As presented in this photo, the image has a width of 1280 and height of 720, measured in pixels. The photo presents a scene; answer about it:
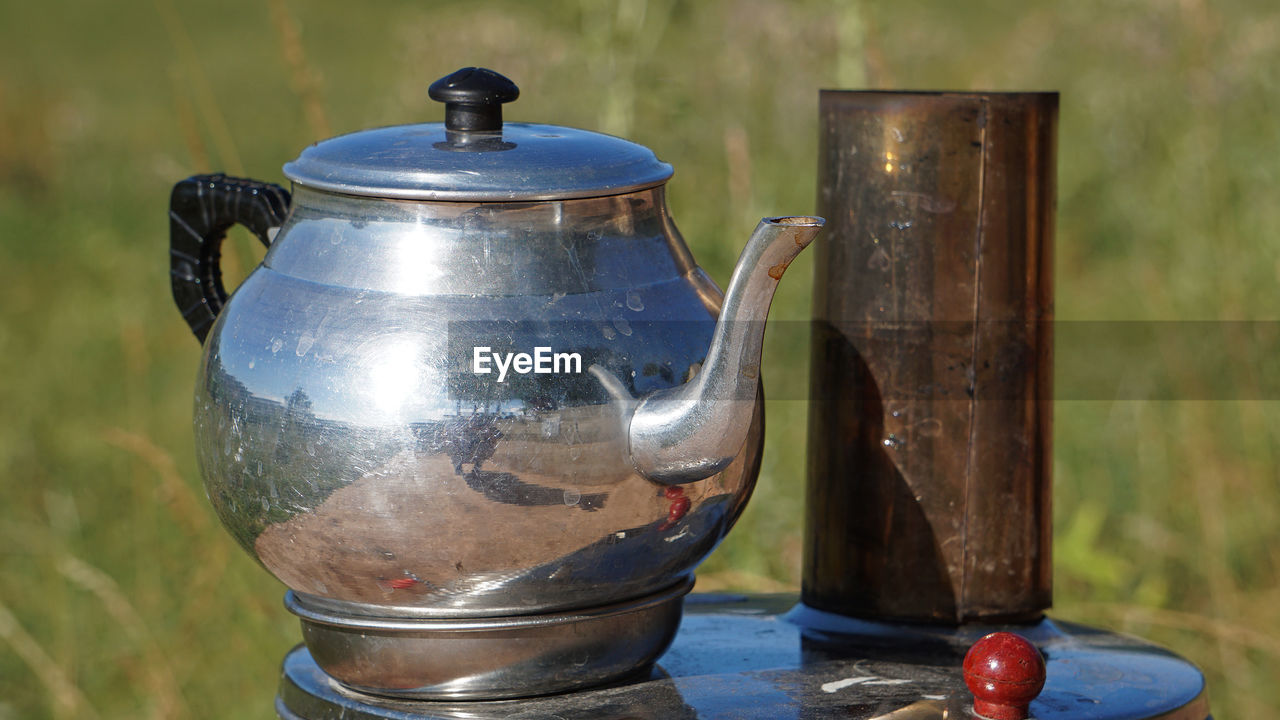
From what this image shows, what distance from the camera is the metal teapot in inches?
51.1

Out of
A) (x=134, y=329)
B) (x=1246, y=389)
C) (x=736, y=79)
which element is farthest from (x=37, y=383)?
(x=1246, y=389)

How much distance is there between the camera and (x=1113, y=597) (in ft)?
10.1

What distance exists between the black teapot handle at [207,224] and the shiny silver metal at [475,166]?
0.14 meters

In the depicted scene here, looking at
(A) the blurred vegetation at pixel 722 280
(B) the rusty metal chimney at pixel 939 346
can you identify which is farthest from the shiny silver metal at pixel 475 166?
(A) the blurred vegetation at pixel 722 280

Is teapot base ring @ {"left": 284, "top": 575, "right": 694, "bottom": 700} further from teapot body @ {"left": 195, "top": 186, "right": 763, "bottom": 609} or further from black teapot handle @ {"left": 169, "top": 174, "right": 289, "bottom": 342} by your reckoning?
black teapot handle @ {"left": 169, "top": 174, "right": 289, "bottom": 342}

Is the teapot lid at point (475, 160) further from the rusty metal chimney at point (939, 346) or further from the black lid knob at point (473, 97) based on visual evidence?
the rusty metal chimney at point (939, 346)

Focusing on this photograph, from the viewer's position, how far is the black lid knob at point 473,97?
1.40 m

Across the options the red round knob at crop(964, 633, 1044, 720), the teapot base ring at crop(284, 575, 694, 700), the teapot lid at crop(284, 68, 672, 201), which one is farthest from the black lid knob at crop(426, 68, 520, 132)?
the red round knob at crop(964, 633, 1044, 720)

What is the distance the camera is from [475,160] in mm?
1346

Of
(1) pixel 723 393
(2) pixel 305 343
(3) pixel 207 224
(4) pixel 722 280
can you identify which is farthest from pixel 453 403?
(4) pixel 722 280

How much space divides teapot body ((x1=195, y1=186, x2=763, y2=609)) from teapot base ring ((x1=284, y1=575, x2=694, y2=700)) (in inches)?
0.7

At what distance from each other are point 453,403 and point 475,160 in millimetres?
242

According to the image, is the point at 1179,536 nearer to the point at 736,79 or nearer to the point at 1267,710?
the point at 1267,710

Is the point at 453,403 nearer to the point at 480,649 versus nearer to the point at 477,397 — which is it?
the point at 477,397
